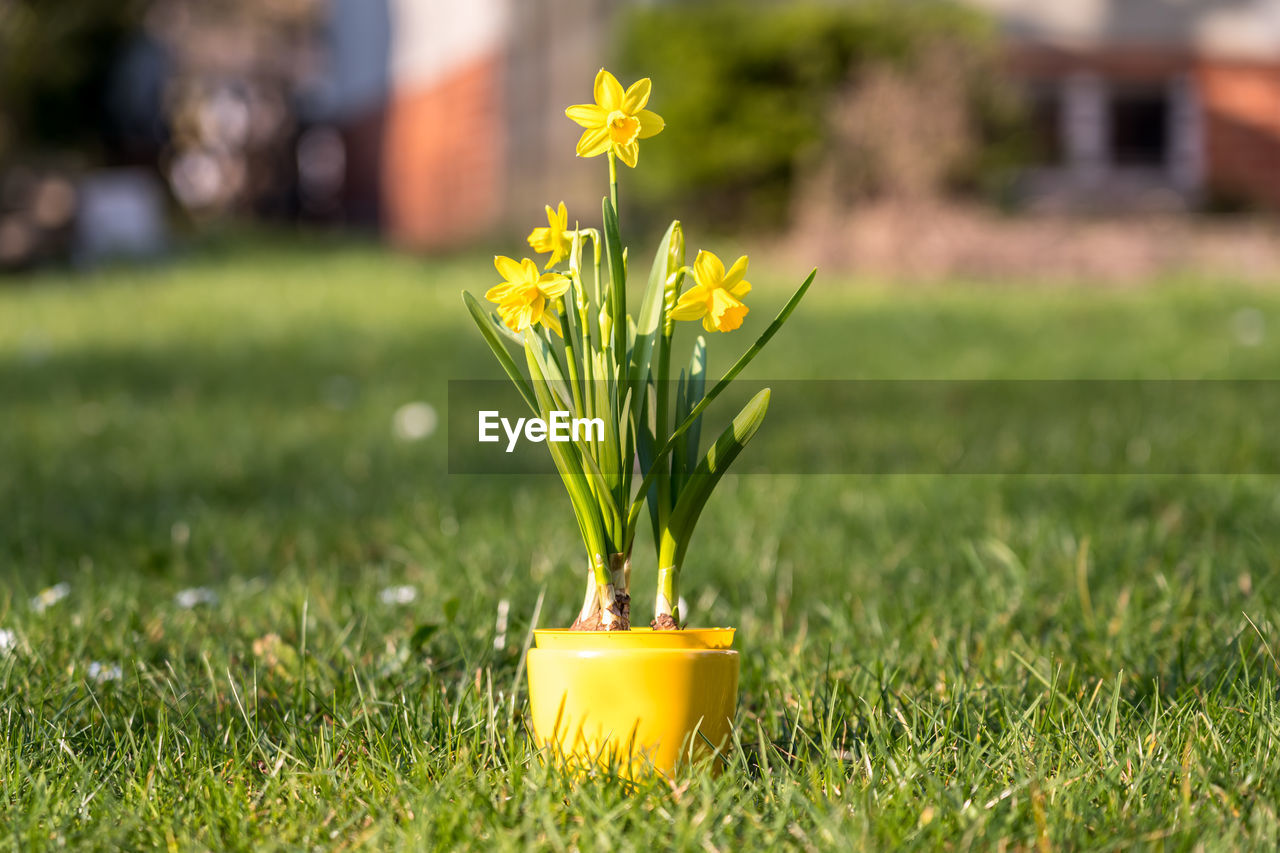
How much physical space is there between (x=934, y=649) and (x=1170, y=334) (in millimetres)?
4681

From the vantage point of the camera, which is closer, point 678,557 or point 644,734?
point 644,734

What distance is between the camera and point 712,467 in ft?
4.83

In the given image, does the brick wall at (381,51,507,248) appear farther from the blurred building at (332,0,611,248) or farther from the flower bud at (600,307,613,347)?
the flower bud at (600,307,613,347)

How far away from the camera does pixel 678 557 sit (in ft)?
4.98

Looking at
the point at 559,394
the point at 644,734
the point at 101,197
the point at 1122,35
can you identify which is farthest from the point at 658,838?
the point at 1122,35

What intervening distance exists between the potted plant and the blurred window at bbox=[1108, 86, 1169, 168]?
1620 centimetres

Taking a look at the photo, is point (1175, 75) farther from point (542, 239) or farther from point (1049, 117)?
point (542, 239)

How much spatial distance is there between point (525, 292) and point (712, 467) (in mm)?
275

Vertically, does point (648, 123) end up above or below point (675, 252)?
above

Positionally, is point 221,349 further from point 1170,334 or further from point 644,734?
point 644,734

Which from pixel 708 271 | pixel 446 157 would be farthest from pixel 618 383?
pixel 446 157

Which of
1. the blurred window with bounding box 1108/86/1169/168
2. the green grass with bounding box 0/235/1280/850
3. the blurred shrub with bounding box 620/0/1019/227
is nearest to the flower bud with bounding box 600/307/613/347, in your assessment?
the green grass with bounding box 0/235/1280/850

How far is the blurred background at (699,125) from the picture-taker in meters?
10.3

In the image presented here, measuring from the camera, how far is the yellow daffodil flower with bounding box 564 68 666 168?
4.60 feet
